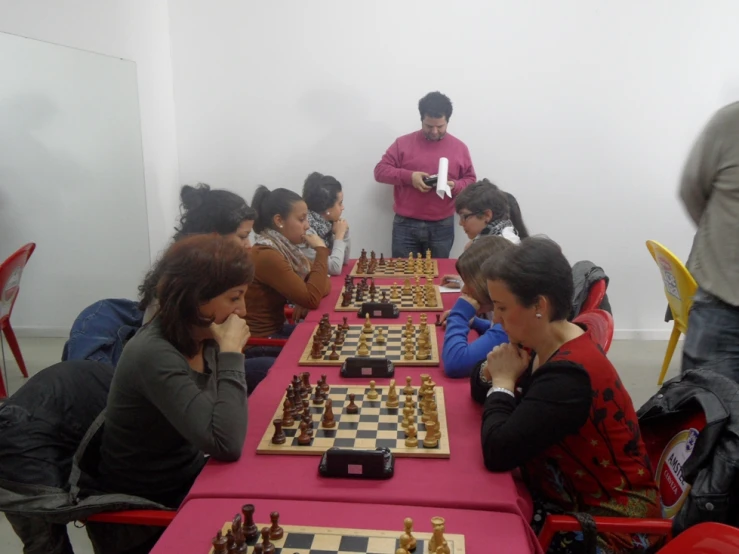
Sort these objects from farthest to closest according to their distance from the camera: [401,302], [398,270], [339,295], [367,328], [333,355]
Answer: [398,270], [339,295], [401,302], [367,328], [333,355]

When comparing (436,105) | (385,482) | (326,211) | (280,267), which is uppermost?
(436,105)

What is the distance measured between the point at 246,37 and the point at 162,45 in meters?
0.64

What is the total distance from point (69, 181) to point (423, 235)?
251 cm

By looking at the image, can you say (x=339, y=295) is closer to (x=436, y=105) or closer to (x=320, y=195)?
(x=320, y=195)

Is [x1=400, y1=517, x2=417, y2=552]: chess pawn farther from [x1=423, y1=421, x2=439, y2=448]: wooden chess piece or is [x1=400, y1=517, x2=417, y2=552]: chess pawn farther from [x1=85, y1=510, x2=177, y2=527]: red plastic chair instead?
[x1=85, y1=510, x2=177, y2=527]: red plastic chair

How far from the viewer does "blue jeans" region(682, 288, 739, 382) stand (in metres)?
2.07

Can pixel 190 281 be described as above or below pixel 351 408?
above

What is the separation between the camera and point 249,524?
124cm

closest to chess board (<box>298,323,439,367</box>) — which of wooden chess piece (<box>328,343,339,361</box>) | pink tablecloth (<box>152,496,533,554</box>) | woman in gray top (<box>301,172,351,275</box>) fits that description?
wooden chess piece (<box>328,343,339,361</box>)

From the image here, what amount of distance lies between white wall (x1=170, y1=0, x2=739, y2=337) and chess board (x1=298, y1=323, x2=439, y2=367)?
2652 millimetres

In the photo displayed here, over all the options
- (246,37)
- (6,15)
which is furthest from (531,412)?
(246,37)

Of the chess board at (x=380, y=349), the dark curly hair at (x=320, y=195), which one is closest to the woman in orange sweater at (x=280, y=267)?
the chess board at (x=380, y=349)

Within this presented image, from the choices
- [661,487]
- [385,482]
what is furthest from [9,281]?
[661,487]

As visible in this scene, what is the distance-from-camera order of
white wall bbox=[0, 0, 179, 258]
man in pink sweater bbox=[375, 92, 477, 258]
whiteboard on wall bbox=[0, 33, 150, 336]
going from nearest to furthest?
white wall bbox=[0, 0, 179, 258], whiteboard on wall bbox=[0, 33, 150, 336], man in pink sweater bbox=[375, 92, 477, 258]
